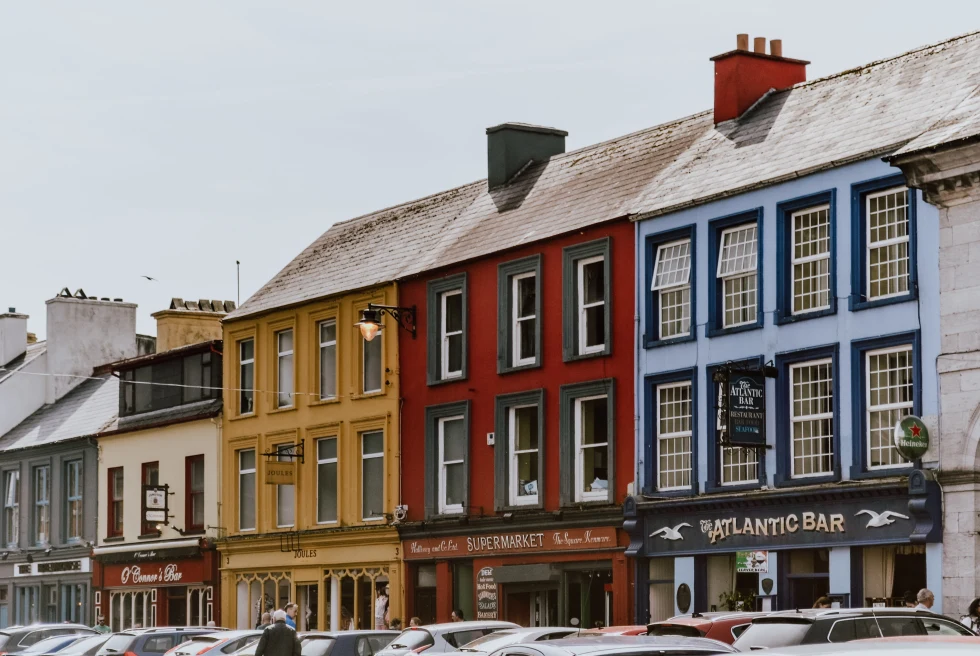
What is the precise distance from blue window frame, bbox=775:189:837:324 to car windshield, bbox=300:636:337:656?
965cm

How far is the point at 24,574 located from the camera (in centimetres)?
5291

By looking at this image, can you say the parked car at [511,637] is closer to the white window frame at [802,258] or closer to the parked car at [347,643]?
the parked car at [347,643]

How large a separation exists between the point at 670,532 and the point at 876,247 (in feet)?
22.4

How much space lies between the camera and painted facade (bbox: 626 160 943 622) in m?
26.2

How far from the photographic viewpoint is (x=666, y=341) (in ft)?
102

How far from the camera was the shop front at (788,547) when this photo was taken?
26.0 metres

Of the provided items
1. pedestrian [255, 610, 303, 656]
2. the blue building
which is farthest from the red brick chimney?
pedestrian [255, 610, 303, 656]

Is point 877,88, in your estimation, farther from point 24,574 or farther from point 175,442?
point 24,574

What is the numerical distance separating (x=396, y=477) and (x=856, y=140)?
14248mm

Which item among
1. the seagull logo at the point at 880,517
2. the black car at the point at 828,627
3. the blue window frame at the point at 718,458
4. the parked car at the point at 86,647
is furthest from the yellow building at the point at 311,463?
the black car at the point at 828,627

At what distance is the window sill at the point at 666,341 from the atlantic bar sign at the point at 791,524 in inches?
117

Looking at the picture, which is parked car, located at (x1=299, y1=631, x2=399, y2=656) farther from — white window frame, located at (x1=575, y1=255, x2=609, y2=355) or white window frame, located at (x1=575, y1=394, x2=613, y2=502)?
white window frame, located at (x1=575, y1=255, x2=609, y2=355)

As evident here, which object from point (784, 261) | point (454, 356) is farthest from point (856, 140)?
point (454, 356)

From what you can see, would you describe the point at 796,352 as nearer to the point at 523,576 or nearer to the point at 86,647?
the point at 523,576
